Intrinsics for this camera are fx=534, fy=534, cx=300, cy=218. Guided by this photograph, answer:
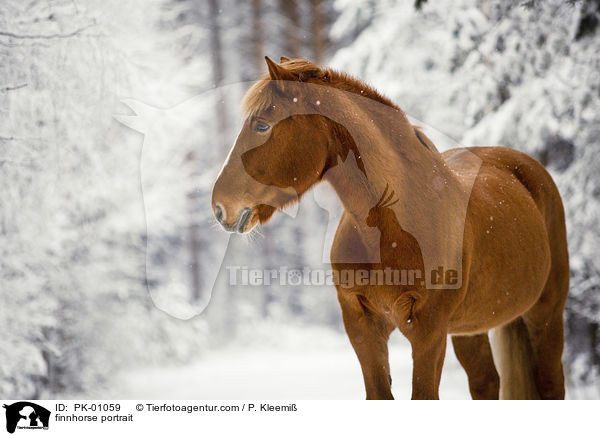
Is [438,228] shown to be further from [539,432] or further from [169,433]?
[169,433]

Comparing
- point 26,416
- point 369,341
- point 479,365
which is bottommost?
point 26,416

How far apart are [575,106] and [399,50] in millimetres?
766

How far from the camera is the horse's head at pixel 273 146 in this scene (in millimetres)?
1202

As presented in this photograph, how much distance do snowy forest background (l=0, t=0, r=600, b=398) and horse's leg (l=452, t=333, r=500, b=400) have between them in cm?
32

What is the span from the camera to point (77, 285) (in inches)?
89.4

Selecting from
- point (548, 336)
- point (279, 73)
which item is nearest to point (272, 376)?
point (548, 336)

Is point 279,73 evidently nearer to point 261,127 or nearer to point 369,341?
point 261,127

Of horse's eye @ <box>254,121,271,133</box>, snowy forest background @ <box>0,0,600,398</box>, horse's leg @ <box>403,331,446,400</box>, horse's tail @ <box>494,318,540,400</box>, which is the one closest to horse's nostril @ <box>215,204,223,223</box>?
horse's eye @ <box>254,121,271,133</box>

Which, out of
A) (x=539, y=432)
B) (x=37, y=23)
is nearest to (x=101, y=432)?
(x=539, y=432)

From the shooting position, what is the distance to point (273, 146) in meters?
1.21

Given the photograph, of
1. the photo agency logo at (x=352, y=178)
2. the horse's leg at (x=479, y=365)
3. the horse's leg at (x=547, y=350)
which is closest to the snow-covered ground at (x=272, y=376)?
the horse's leg at (x=479, y=365)

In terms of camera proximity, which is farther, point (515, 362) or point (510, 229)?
point (515, 362)

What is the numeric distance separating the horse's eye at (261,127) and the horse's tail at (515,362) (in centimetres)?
109

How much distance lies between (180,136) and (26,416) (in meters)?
1.08
